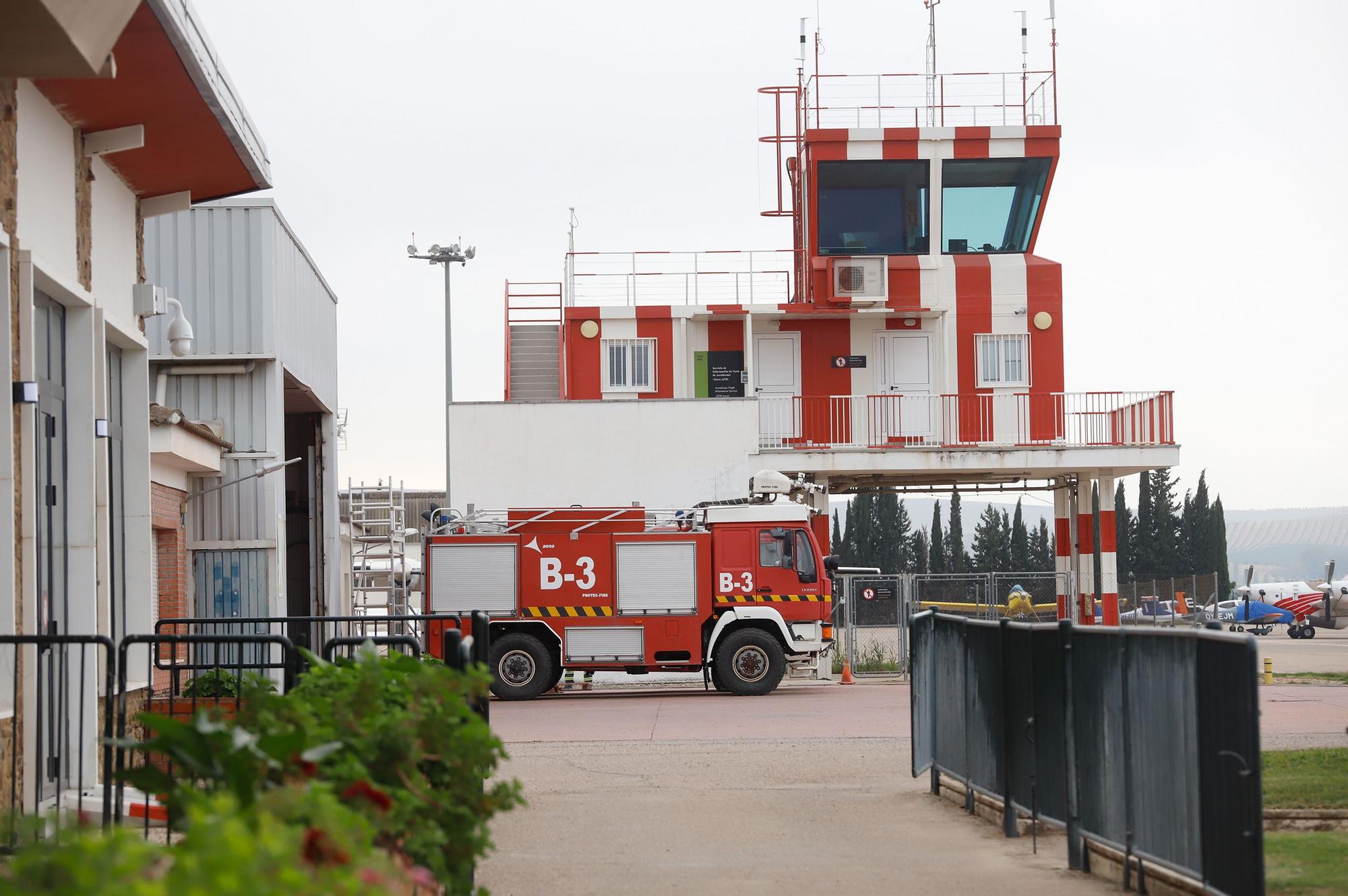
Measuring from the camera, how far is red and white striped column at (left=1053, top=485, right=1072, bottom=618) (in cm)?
3347

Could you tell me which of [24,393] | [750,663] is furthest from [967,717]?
[750,663]

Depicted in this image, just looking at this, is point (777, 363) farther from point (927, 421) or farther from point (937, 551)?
point (937, 551)

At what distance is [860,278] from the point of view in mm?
34312

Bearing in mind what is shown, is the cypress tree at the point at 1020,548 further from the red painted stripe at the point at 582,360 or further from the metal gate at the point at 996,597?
the red painted stripe at the point at 582,360

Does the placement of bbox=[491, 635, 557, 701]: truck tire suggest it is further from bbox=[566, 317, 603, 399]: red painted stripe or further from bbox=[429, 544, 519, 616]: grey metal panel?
bbox=[566, 317, 603, 399]: red painted stripe

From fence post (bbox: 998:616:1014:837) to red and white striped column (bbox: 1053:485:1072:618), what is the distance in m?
23.8

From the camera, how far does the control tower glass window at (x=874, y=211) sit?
35.2 m

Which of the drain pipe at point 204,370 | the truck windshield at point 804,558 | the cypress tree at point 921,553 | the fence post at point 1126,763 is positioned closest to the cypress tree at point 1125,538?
the cypress tree at point 921,553

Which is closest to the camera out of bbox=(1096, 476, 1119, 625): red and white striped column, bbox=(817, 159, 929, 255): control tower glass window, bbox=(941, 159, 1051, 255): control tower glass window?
bbox=(1096, 476, 1119, 625): red and white striped column

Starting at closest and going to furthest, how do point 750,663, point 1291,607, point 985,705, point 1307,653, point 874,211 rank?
point 985,705 < point 750,663 < point 874,211 < point 1307,653 < point 1291,607

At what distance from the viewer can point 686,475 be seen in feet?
104

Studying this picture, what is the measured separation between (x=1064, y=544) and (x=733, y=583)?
14541 mm

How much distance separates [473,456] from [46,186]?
2117 centimetres

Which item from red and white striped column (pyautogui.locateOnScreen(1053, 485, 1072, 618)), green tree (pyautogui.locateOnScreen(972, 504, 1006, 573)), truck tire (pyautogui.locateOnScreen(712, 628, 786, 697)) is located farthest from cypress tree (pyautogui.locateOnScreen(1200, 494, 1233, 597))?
truck tire (pyautogui.locateOnScreen(712, 628, 786, 697))
